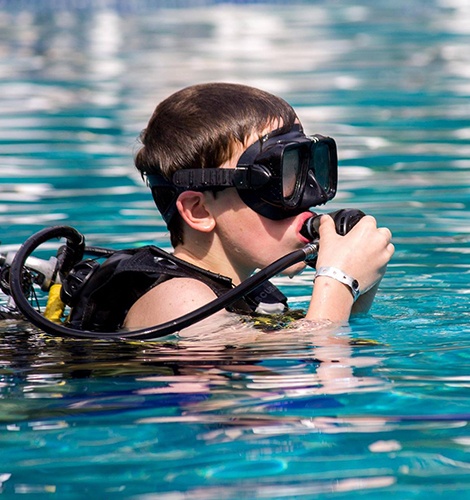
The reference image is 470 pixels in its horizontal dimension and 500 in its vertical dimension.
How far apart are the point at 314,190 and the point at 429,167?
4.71 meters

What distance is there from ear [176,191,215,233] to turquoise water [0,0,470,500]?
16.4 inches

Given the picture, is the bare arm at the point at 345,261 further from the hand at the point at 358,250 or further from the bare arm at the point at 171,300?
the bare arm at the point at 171,300

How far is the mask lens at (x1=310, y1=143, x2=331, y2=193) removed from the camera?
398 cm

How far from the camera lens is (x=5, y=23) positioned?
2397 centimetres

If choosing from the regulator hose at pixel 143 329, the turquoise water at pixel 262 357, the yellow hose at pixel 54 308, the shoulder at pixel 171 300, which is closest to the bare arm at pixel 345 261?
the turquoise water at pixel 262 357

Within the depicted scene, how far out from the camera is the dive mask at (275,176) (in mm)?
3859

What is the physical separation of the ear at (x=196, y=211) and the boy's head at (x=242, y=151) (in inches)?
1.3

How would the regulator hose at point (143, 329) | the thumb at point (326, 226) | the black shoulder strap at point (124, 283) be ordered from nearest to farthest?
the regulator hose at point (143, 329) → the black shoulder strap at point (124, 283) → the thumb at point (326, 226)

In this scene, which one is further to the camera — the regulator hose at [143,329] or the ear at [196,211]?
the ear at [196,211]

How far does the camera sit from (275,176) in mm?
3855

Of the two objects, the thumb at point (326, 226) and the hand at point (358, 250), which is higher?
the thumb at point (326, 226)

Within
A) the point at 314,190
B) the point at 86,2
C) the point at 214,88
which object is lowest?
the point at 86,2

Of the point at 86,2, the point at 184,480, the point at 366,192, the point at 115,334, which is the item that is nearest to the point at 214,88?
the point at 115,334

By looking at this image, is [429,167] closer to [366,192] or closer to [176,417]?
[366,192]
